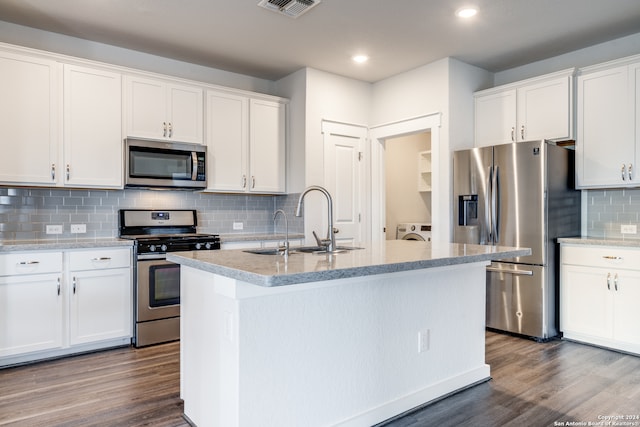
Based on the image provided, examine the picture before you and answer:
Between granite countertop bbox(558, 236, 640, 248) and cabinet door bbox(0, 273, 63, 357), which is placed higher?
granite countertop bbox(558, 236, 640, 248)

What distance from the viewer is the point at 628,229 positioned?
380 cm

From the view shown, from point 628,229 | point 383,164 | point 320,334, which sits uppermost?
point 383,164

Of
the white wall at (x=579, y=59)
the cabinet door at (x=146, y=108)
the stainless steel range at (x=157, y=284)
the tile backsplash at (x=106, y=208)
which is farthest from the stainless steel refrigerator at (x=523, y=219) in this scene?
the cabinet door at (x=146, y=108)

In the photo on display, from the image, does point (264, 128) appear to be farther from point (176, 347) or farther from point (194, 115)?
point (176, 347)

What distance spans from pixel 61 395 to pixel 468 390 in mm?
2513

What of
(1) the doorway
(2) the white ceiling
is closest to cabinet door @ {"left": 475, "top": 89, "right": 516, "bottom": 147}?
(2) the white ceiling

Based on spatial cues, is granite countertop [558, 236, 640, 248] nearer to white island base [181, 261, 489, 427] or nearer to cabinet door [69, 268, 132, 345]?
white island base [181, 261, 489, 427]

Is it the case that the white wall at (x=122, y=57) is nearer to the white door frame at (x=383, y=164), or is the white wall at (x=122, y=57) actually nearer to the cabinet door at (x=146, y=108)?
the cabinet door at (x=146, y=108)

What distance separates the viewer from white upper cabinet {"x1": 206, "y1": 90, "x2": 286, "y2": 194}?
4.32m

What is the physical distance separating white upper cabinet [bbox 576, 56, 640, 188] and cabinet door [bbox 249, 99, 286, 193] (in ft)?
9.53

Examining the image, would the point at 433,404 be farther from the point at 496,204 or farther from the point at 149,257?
the point at 149,257

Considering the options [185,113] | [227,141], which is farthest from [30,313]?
[227,141]

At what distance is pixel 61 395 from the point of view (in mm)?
2631

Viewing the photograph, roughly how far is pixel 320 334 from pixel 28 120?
293 cm
